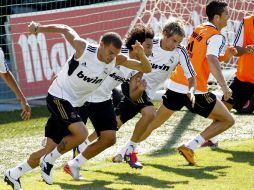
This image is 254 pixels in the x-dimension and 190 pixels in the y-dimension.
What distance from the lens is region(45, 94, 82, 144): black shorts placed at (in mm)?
8648

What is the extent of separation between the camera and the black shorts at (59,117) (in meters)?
8.65

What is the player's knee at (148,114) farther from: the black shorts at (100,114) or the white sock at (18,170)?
the white sock at (18,170)

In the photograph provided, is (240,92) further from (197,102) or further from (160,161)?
(160,161)

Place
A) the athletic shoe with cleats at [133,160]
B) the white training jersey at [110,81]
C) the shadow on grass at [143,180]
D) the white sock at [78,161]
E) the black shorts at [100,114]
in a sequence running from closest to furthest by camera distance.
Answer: the shadow on grass at [143,180], the white sock at [78,161], the black shorts at [100,114], the white training jersey at [110,81], the athletic shoe with cleats at [133,160]

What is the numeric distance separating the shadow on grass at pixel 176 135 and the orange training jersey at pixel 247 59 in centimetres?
132

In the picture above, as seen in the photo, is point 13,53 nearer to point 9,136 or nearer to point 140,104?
point 9,136

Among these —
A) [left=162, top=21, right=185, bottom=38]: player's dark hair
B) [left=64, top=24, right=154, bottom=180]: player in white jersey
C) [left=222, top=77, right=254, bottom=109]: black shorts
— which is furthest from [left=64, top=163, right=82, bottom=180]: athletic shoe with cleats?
[left=222, top=77, right=254, bottom=109]: black shorts

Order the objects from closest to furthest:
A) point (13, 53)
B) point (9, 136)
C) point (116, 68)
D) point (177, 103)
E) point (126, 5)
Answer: point (116, 68) → point (177, 103) → point (9, 136) → point (13, 53) → point (126, 5)

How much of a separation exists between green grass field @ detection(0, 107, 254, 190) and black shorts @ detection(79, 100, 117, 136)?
0.58 meters

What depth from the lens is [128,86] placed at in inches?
397

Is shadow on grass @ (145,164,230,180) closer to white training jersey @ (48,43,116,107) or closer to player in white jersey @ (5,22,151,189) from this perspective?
player in white jersey @ (5,22,151,189)

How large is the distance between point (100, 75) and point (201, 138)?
6.97ft

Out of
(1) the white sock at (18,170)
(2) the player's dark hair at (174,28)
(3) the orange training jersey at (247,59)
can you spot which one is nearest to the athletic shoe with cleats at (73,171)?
(1) the white sock at (18,170)

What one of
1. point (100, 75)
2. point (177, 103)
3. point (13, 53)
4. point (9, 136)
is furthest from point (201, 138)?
point (13, 53)
